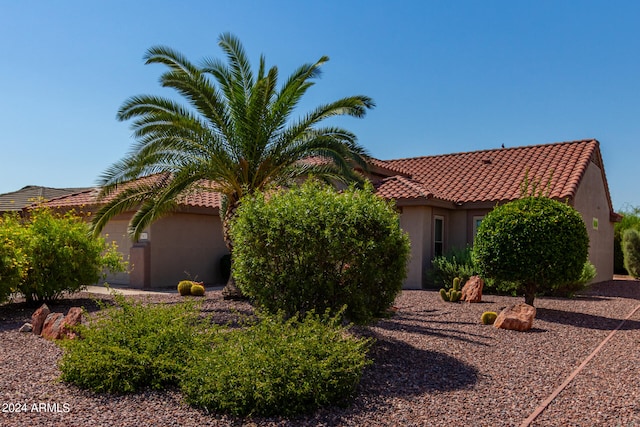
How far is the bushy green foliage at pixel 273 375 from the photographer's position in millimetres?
5070

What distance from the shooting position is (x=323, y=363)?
17.7 feet

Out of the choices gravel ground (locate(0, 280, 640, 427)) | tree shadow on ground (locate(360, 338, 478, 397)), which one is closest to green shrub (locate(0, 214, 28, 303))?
gravel ground (locate(0, 280, 640, 427))

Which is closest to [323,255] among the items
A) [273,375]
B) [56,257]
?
[273,375]

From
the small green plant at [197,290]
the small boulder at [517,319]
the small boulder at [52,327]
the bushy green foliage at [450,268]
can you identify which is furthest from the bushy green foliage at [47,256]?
the bushy green foliage at [450,268]

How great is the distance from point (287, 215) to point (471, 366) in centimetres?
314

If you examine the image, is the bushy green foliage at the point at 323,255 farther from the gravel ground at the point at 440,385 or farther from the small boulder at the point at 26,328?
the small boulder at the point at 26,328

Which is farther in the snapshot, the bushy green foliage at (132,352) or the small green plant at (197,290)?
the small green plant at (197,290)

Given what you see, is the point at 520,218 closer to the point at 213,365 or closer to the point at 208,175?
the point at 208,175

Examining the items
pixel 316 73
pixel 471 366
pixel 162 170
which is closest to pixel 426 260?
pixel 316 73

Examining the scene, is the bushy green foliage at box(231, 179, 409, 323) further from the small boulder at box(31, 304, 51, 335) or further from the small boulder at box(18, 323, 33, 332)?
the small boulder at box(18, 323, 33, 332)

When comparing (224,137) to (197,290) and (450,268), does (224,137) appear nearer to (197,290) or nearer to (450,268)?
(197,290)

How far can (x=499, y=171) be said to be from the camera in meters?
19.8

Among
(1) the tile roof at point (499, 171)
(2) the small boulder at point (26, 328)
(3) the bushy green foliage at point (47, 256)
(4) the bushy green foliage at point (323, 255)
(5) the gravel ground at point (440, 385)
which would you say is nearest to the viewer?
(5) the gravel ground at point (440, 385)

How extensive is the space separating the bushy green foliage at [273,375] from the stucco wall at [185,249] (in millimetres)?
11654
